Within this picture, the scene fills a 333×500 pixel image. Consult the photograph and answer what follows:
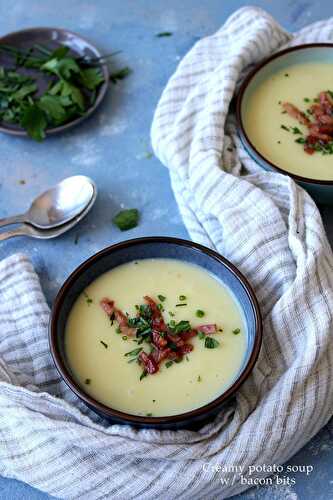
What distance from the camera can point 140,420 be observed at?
64.9 inches

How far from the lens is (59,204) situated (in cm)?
220

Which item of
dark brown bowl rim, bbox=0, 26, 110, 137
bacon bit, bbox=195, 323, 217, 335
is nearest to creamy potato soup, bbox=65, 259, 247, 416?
bacon bit, bbox=195, 323, 217, 335

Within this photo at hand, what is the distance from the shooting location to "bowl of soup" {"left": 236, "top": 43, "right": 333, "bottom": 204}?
2.12m

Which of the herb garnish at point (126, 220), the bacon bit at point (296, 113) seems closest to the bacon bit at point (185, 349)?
the herb garnish at point (126, 220)

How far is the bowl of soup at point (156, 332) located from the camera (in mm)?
1728

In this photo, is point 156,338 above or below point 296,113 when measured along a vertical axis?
below

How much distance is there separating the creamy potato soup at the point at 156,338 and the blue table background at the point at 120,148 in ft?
0.79

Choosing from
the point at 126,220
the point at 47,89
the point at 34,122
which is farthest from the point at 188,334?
the point at 47,89

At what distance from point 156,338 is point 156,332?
17 mm

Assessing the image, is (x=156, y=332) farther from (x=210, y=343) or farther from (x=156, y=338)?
(x=210, y=343)

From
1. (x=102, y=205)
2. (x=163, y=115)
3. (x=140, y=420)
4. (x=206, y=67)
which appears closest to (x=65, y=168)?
(x=102, y=205)

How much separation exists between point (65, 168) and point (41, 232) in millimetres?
271

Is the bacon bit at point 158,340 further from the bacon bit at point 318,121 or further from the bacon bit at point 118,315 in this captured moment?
the bacon bit at point 318,121

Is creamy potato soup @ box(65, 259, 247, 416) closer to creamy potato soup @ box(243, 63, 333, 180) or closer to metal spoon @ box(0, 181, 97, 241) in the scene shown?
→ metal spoon @ box(0, 181, 97, 241)
